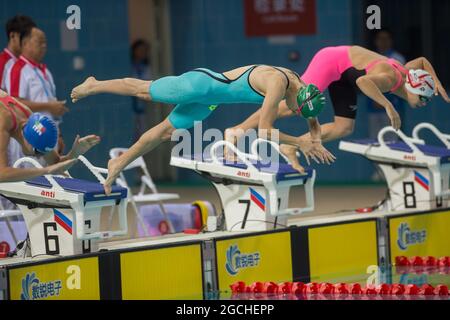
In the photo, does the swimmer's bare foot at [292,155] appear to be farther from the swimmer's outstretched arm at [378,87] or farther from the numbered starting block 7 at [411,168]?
the numbered starting block 7 at [411,168]

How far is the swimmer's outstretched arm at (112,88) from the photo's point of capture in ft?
28.7

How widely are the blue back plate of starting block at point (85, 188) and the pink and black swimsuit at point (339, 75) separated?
7.65 ft

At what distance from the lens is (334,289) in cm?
884

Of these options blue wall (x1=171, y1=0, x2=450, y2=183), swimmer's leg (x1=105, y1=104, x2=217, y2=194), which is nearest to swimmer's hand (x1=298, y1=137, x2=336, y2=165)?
swimmer's leg (x1=105, y1=104, x2=217, y2=194)

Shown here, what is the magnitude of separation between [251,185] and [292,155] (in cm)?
41

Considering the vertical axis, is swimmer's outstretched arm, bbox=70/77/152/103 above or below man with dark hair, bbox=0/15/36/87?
below

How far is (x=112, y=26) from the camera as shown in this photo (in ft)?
47.5

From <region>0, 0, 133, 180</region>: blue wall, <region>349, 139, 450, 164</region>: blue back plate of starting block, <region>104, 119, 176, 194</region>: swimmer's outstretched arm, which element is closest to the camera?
<region>104, 119, 176, 194</region>: swimmer's outstretched arm

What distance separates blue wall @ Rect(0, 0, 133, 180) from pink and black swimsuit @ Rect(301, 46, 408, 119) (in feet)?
6.53

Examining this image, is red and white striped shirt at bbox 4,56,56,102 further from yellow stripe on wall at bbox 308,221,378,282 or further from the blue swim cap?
yellow stripe on wall at bbox 308,221,378,282

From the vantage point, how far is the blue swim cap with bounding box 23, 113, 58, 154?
26.3ft

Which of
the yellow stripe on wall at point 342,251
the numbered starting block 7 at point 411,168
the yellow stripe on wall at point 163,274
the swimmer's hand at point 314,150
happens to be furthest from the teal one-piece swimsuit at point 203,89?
the numbered starting block 7 at point 411,168
